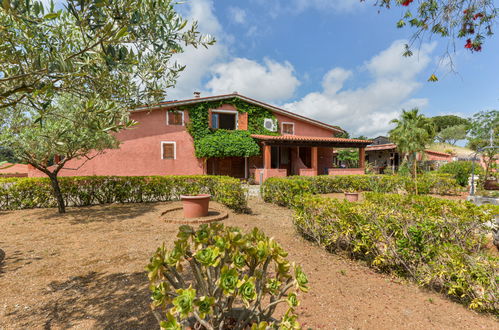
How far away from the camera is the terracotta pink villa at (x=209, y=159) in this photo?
51.8 ft

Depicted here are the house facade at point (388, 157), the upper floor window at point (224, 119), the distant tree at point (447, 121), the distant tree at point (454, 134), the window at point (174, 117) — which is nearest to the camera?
the window at point (174, 117)

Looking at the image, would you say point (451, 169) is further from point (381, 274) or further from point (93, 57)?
point (93, 57)

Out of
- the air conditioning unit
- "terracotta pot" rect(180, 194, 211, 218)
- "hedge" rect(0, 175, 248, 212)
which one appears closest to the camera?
"terracotta pot" rect(180, 194, 211, 218)

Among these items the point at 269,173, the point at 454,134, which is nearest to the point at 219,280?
the point at 269,173

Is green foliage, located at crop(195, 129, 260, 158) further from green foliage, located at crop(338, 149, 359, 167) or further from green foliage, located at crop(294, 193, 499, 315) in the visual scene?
green foliage, located at crop(338, 149, 359, 167)

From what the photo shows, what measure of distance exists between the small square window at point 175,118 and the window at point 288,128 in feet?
28.8

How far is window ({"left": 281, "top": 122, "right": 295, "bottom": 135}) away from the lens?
Answer: 68.8ft

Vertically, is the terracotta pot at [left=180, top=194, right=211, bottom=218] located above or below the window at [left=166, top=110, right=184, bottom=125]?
below

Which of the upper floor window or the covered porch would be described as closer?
the covered porch

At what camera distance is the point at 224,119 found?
19.5 meters

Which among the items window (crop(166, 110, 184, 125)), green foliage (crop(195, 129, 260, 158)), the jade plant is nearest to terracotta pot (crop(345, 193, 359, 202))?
green foliage (crop(195, 129, 260, 158))

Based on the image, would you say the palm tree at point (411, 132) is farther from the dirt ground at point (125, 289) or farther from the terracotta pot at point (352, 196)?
the dirt ground at point (125, 289)

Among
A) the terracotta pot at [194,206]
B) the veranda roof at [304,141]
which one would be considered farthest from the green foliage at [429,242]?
the veranda roof at [304,141]

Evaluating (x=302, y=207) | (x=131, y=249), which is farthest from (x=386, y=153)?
(x=131, y=249)
